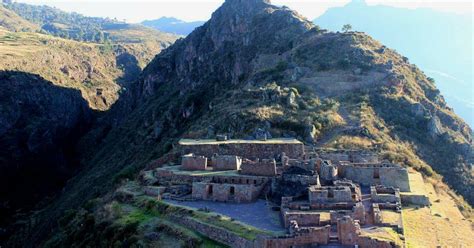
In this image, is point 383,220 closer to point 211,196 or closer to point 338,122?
point 211,196

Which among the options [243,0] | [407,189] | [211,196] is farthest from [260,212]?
[243,0]

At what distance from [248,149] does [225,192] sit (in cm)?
904

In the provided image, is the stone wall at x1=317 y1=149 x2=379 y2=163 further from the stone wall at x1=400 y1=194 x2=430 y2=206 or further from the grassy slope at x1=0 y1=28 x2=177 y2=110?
the grassy slope at x1=0 y1=28 x2=177 y2=110

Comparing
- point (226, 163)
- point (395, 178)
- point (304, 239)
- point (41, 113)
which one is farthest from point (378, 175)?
point (41, 113)

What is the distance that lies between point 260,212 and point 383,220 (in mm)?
7249

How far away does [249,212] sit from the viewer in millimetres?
33062

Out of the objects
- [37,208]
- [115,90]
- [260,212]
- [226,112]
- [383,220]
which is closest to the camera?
[383,220]

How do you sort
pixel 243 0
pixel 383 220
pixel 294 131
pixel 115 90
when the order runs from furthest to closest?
pixel 115 90, pixel 243 0, pixel 294 131, pixel 383 220

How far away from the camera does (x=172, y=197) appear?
37.4m

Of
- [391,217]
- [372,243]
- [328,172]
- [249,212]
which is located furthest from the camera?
[328,172]

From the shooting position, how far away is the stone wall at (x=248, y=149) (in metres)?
44.1

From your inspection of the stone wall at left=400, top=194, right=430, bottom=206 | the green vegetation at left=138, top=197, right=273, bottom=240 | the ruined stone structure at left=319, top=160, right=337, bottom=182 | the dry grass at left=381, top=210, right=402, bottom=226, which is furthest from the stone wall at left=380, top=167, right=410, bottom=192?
the green vegetation at left=138, top=197, right=273, bottom=240

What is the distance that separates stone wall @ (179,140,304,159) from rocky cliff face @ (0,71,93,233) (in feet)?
268

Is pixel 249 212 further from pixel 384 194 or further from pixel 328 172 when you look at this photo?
pixel 384 194
